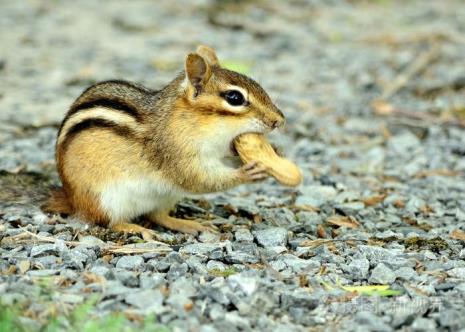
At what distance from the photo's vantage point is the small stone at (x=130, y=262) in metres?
3.87

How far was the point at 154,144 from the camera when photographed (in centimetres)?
449

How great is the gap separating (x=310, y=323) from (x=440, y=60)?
5.80m

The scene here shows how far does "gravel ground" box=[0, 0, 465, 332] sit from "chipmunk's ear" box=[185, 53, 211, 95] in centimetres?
83

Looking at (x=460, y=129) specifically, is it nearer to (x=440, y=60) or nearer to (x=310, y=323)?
(x=440, y=60)

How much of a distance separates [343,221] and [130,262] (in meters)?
1.47

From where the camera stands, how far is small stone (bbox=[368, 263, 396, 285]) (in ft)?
12.6

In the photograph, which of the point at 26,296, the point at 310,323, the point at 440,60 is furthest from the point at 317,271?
the point at 440,60

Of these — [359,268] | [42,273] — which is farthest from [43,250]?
[359,268]

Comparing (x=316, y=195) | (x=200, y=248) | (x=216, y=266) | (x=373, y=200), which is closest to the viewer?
(x=216, y=266)

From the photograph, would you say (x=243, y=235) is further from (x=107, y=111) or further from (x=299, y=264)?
(x=107, y=111)

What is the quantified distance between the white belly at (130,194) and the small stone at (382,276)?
1.19 metres

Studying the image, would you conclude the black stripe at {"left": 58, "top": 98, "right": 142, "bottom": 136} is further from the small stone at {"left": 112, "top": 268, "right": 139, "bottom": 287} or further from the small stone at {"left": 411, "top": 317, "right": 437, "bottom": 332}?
the small stone at {"left": 411, "top": 317, "right": 437, "bottom": 332}

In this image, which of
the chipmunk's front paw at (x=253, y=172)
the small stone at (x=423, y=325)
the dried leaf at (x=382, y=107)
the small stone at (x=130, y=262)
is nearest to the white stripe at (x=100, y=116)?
the chipmunk's front paw at (x=253, y=172)

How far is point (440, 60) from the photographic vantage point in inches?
340
